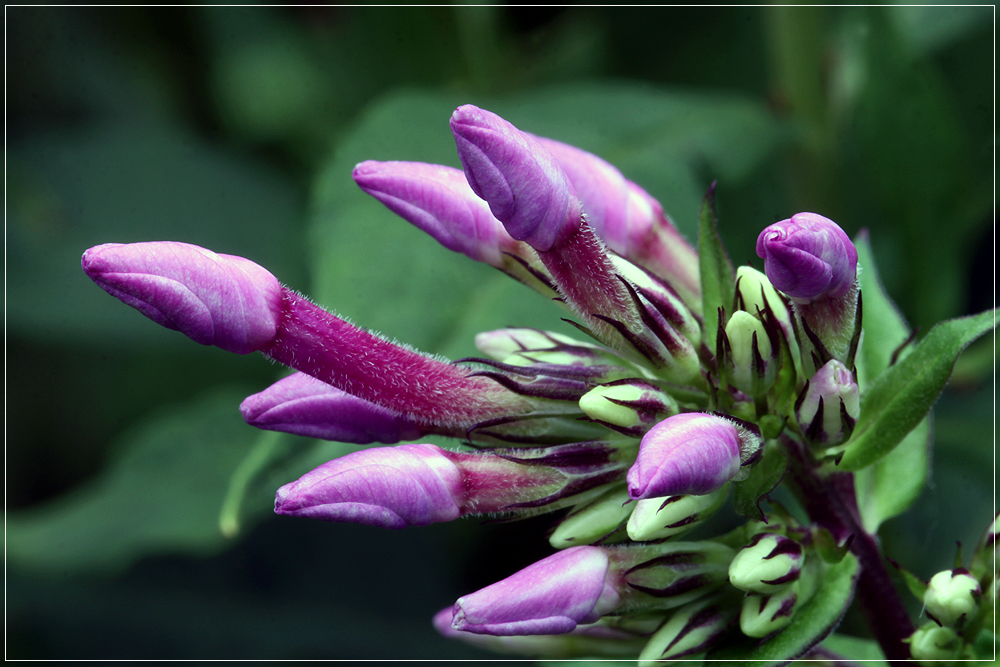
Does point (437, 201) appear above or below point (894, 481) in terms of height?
above

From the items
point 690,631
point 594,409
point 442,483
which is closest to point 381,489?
point 442,483

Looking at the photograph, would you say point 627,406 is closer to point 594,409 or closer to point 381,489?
point 594,409

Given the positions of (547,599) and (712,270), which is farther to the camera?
(712,270)

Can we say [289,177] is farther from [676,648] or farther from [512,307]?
[676,648]

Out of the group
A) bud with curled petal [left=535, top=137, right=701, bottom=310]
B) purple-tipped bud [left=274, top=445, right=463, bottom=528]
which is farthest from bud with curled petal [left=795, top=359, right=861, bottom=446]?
purple-tipped bud [left=274, top=445, right=463, bottom=528]

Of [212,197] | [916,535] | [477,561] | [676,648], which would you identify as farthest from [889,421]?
[212,197]

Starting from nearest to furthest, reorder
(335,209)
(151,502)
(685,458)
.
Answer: (685,458) → (335,209) → (151,502)

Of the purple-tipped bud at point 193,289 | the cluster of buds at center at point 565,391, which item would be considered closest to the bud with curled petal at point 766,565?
the cluster of buds at center at point 565,391

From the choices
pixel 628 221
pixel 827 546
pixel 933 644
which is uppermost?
pixel 628 221
